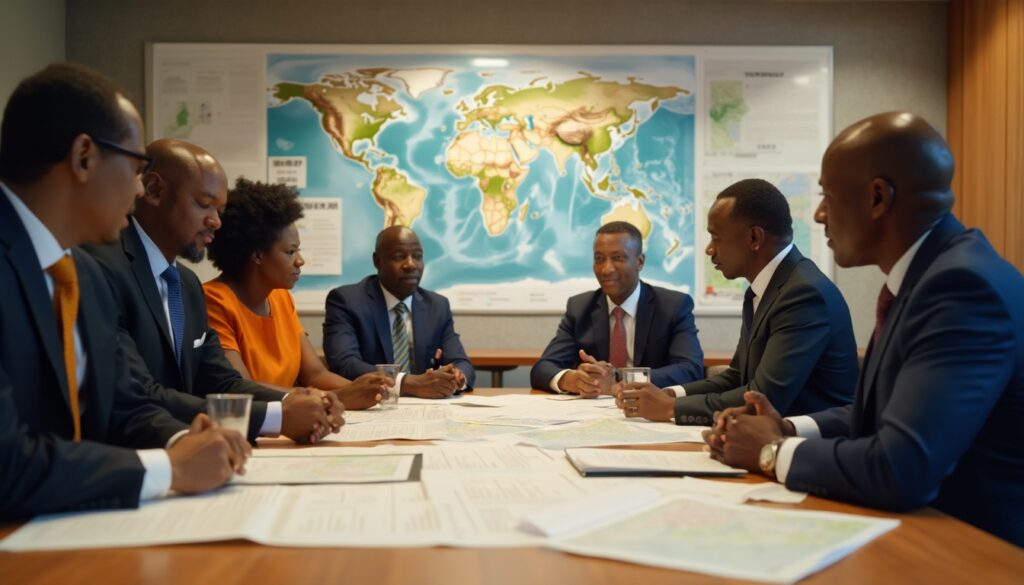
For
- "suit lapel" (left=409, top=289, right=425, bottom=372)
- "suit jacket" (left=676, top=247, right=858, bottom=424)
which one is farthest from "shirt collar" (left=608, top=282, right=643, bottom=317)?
"suit jacket" (left=676, top=247, right=858, bottom=424)

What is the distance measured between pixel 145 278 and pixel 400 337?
74.5 inches

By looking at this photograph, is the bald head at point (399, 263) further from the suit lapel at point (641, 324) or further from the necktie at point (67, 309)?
the necktie at point (67, 309)

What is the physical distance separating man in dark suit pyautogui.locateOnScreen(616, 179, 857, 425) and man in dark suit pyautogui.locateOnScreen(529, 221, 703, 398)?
0.94 m

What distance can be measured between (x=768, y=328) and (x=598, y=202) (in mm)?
3090

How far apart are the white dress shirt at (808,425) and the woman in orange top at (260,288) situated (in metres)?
1.78

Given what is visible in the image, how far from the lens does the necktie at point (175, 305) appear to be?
235 centimetres

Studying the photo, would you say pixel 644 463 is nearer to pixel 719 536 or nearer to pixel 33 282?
pixel 719 536

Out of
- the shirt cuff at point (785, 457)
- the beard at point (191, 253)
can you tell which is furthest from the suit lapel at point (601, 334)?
the shirt cuff at point (785, 457)

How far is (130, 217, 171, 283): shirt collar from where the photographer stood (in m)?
2.34

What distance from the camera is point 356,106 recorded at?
5582mm

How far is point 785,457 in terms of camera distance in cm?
154

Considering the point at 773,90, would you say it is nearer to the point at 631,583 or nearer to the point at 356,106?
the point at 356,106

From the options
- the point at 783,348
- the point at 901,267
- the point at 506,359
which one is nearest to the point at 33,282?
the point at 901,267

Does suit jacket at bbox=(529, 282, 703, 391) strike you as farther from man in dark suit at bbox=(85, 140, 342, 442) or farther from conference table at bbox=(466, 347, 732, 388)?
man in dark suit at bbox=(85, 140, 342, 442)
